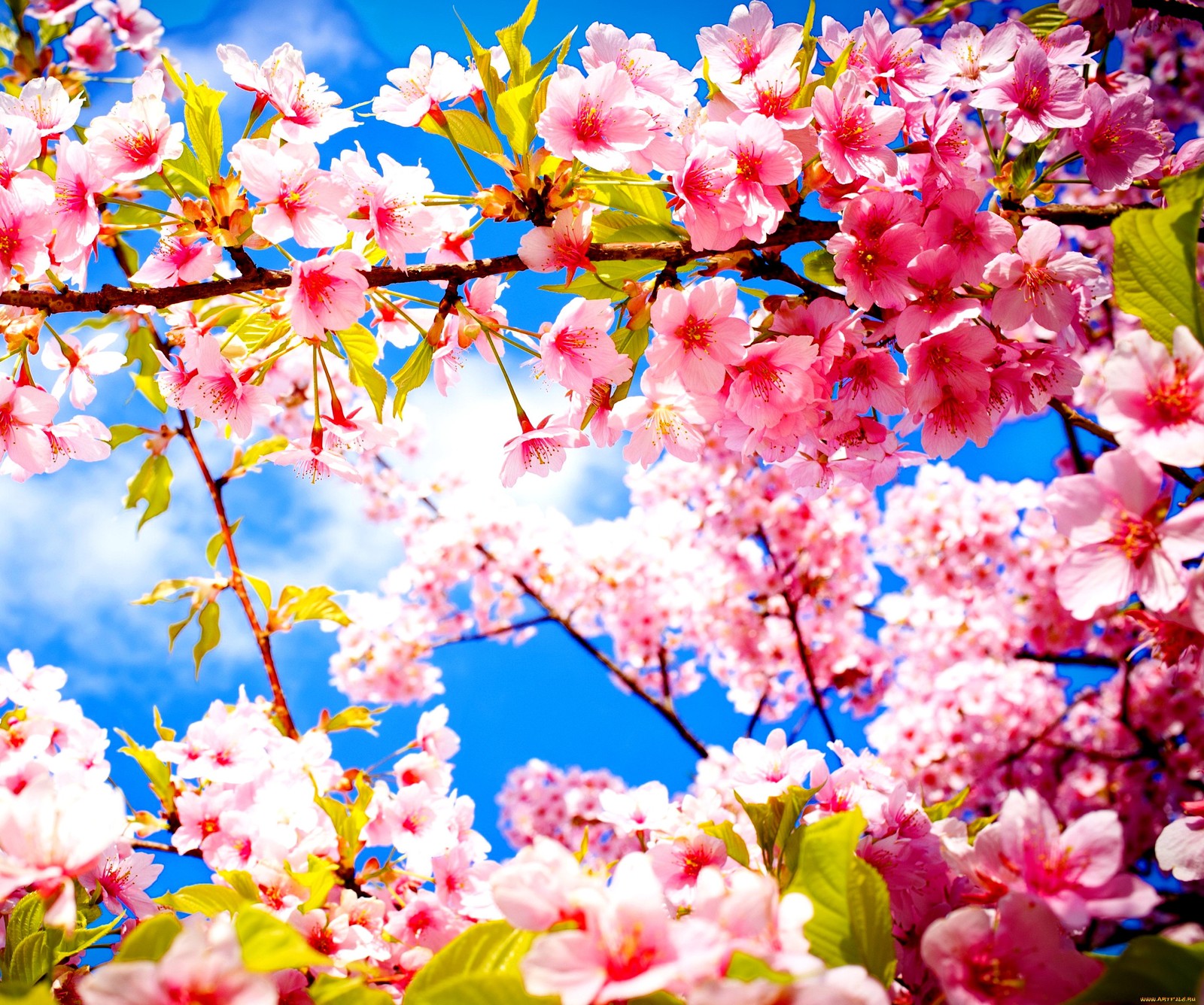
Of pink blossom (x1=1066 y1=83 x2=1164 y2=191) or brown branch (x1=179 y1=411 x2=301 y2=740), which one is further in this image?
brown branch (x1=179 y1=411 x2=301 y2=740)

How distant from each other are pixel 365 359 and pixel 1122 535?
3.91 feet

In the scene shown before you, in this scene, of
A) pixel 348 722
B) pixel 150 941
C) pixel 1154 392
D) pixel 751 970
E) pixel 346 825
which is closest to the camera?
pixel 751 970

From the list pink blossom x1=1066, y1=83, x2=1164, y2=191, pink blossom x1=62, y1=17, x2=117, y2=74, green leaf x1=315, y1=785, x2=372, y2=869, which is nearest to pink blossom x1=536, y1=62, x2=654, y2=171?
pink blossom x1=1066, y1=83, x2=1164, y2=191

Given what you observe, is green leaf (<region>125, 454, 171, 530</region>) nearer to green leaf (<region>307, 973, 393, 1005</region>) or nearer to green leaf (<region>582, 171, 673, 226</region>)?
green leaf (<region>582, 171, 673, 226</region>)

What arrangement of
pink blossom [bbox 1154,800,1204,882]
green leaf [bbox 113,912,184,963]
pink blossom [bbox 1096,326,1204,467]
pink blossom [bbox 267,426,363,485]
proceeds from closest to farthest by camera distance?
green leaf [bbox 113,912,184,963] < pink blossom [bbox 1096,326,1204,467] < pink blossom [bbox 1154,800,1204,882] < pink blossom [bbox 267,426,363,485]

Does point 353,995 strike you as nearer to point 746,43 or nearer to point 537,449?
point 537,449

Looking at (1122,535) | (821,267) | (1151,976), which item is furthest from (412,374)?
(1151,976)

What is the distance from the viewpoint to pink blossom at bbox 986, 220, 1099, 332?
1.26 meters

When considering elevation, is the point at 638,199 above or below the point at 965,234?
above

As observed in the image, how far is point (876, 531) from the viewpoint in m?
5.64

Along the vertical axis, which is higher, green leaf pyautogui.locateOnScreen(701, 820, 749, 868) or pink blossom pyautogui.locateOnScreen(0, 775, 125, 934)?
pink blossom pyautogui.locateOnScreen(0, 775, 125, 934)

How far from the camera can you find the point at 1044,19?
1.67 m

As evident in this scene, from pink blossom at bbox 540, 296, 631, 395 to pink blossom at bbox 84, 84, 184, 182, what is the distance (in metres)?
0.66

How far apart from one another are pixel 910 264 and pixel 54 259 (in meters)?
1.40
